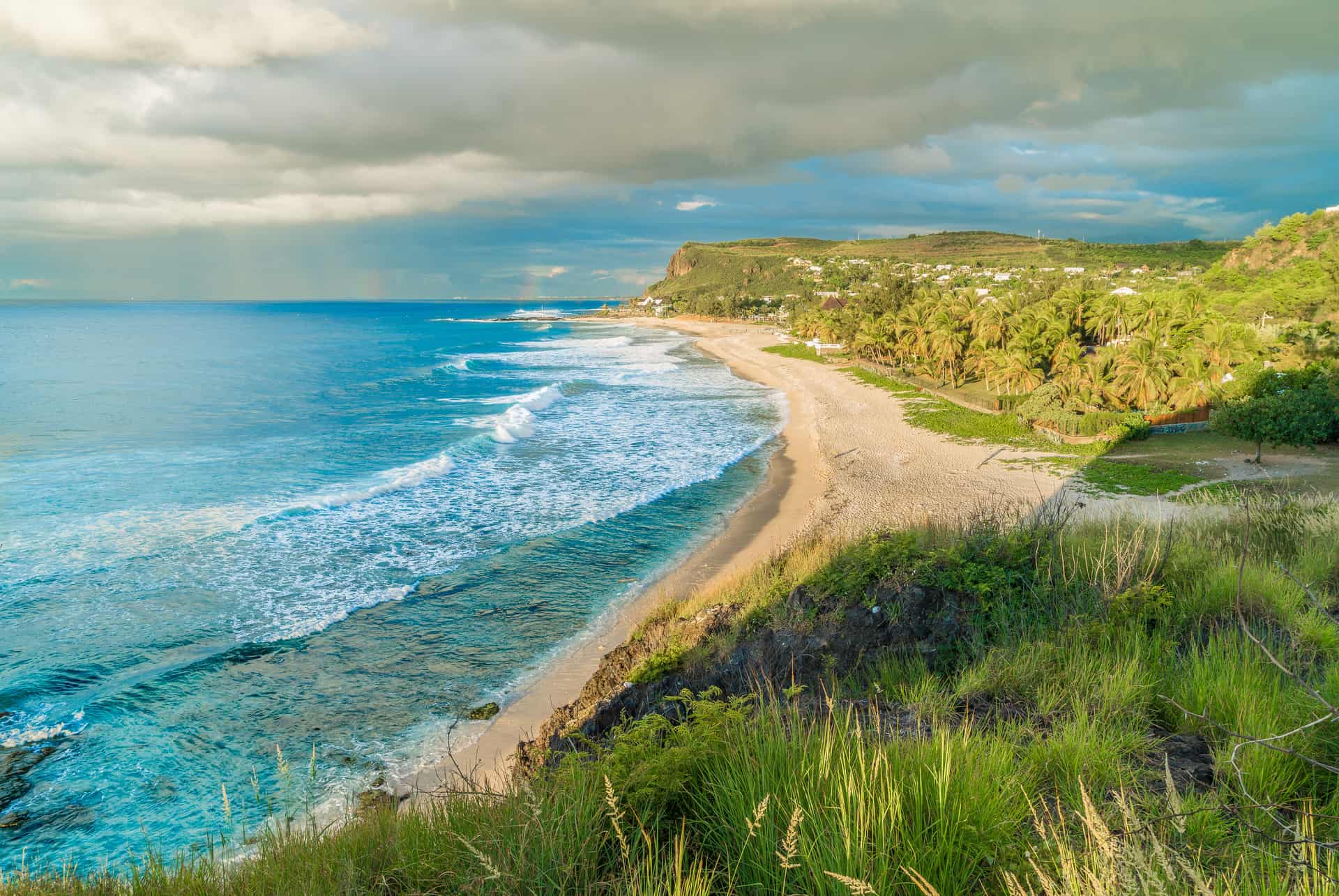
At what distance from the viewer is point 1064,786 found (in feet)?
10.8

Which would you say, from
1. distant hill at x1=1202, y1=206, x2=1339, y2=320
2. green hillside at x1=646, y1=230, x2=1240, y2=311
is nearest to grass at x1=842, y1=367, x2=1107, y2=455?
distant hill at x1=1202, y1=206, x2=1339, y2=320

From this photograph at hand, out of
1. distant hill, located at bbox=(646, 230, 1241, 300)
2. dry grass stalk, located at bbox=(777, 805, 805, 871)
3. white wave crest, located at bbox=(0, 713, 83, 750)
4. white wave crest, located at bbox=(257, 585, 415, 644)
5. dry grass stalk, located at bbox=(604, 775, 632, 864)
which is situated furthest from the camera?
Result: distant hill, located at bbox=(646, 230, 1241, 300)

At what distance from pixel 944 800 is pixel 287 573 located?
17.5 metres

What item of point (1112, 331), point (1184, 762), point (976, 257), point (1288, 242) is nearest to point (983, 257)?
point (976, 257)

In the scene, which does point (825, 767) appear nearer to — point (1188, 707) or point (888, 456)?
point (1188, 707)

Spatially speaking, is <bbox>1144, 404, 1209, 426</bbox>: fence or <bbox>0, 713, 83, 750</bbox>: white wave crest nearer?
<bbox>0, 713, 83, 750</bbox>: white wave crest

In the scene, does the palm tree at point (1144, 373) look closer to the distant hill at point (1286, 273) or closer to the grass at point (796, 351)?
the distant hill at point (1286, 273)

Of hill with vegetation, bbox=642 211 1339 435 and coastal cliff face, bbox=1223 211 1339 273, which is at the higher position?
coastal cliff face, bbox=1223 211 1339 273

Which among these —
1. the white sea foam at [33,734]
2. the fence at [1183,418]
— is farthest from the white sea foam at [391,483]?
the fence at [1183,418]

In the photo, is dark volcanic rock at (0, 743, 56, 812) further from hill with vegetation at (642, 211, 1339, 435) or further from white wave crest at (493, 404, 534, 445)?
hill with vegetation at (642, 211, 1339, 435)

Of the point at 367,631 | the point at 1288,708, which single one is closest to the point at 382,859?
the point at 1288,708

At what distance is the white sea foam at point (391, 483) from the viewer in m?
21.8

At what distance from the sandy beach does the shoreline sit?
0.03m

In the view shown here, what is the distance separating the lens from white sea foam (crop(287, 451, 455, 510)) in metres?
21.8
